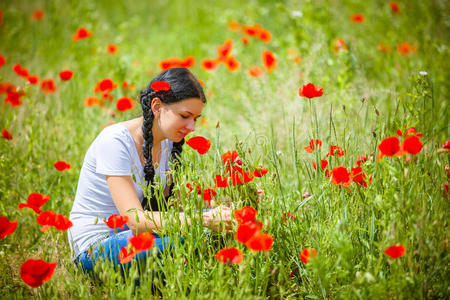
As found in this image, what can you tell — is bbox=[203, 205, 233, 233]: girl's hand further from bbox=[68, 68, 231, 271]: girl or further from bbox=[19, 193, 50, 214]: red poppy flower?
bbox=[19, 193, 50, 214]: red poppy flower

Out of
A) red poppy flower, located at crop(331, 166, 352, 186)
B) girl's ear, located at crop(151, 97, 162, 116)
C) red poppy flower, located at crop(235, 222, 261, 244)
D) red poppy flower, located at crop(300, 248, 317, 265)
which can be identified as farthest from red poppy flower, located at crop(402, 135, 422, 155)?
girl's ear, located at crop(151, 97, 162, 116)

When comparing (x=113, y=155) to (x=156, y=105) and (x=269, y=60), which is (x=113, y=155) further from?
(x=269, y=60)

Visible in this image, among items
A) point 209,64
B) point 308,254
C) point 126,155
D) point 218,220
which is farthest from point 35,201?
point 209,64

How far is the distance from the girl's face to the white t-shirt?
12cm

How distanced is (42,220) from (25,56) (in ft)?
12.4

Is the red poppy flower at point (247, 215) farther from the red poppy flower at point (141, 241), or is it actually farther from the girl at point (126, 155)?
the girl at point (126, 155)

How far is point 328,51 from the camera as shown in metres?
3.72

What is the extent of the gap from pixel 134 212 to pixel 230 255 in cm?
56

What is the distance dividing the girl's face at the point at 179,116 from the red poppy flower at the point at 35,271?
884 mm

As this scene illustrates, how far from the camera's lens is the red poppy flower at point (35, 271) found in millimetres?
1362

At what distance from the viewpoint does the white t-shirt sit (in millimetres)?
1949

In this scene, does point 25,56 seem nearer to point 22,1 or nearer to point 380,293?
point 22,1

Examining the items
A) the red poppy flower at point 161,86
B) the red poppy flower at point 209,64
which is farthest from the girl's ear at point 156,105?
the red poppy flower at point 209,64

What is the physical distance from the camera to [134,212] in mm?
1792
